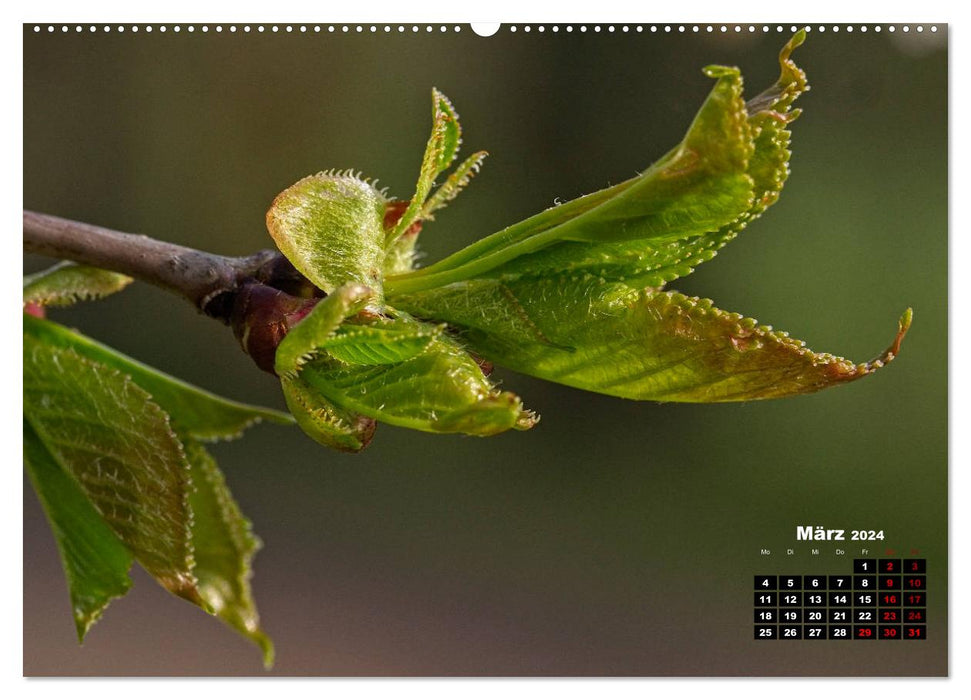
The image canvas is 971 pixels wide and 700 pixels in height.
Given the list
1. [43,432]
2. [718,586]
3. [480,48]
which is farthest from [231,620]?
[718,586]

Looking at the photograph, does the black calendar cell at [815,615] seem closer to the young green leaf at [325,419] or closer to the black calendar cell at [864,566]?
the black calendar cell at [864,566]

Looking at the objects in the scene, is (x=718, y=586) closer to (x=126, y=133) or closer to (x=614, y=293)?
(x=614, y=293)

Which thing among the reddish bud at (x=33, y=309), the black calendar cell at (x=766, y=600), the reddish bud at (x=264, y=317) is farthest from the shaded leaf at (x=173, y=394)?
the black calendar cell at (x=766, y=600)

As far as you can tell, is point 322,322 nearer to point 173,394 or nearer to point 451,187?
point 451,187

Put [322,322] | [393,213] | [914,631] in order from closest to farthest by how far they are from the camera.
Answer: [322,322] < [393,213] < [914,631]

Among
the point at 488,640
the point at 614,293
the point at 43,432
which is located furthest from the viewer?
the point at 488,640

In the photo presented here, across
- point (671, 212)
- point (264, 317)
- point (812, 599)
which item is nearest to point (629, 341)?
point (671, 212)
